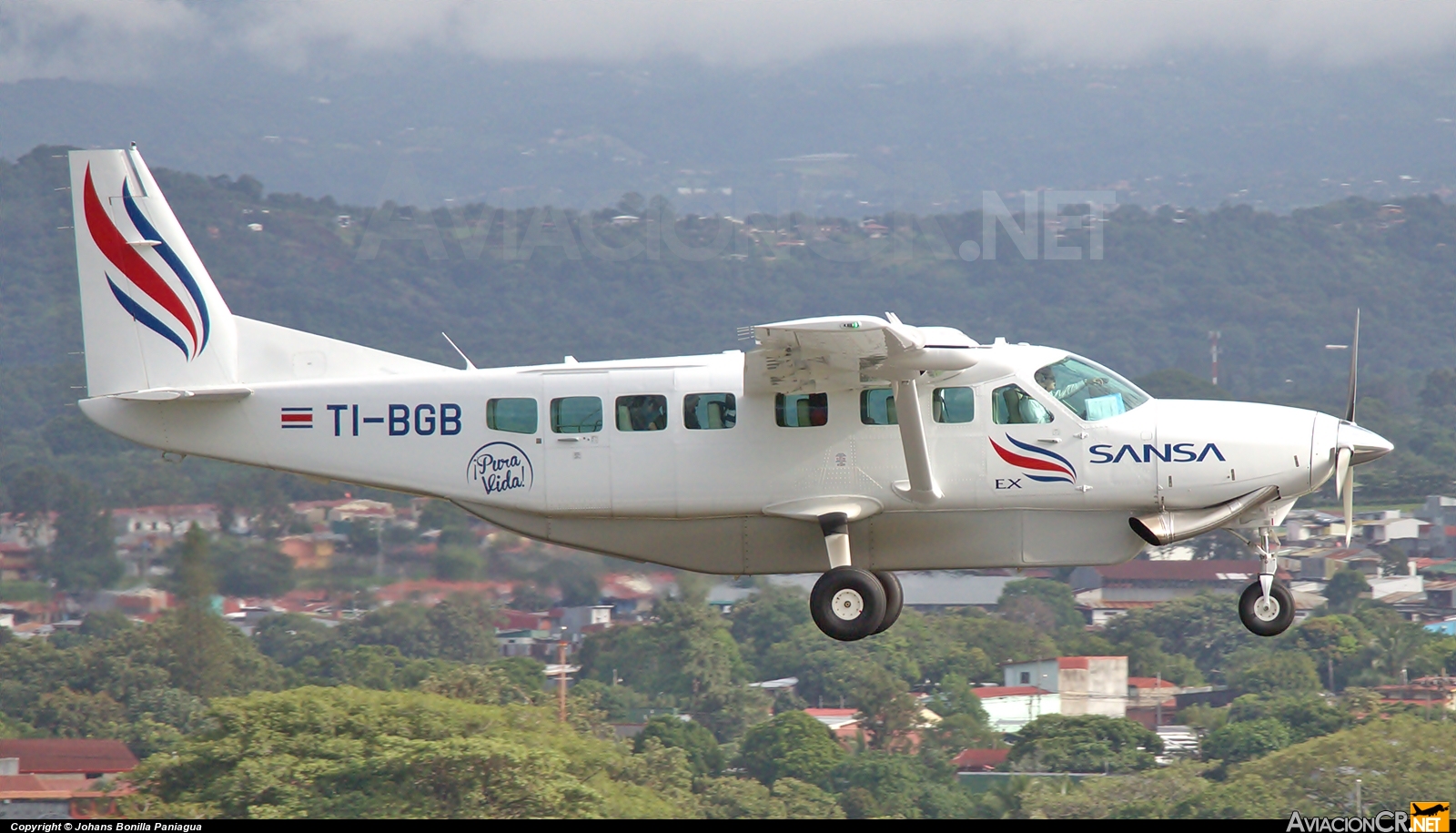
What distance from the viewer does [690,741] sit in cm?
4538

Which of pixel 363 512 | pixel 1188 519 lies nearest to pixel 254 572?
pixel 363 512

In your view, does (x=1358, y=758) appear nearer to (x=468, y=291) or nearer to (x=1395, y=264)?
(x=468, y=291)

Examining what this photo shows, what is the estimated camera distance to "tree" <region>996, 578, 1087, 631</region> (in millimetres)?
59062

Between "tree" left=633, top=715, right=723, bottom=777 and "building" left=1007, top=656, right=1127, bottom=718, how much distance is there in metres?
11.5

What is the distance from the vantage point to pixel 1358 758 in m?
38.5

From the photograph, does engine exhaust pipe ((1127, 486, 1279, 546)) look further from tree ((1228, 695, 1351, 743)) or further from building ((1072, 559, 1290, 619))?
building ((1072, 559, 1290, 619))

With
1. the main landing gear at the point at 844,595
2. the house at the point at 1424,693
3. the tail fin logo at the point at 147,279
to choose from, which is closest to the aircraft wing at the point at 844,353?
the main landing gear at the point at 844,595

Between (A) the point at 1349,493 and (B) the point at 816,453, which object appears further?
(A) the point at 1349,493

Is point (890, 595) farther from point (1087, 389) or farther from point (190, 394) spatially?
point (190, 394)

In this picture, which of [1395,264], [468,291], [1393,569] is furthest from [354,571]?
[1395,264]

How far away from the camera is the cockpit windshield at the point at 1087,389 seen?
16.4m

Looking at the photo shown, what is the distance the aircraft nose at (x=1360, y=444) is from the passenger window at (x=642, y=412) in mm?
6558

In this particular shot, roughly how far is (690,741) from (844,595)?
2996 centimetres

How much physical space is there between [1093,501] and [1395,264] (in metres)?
134
